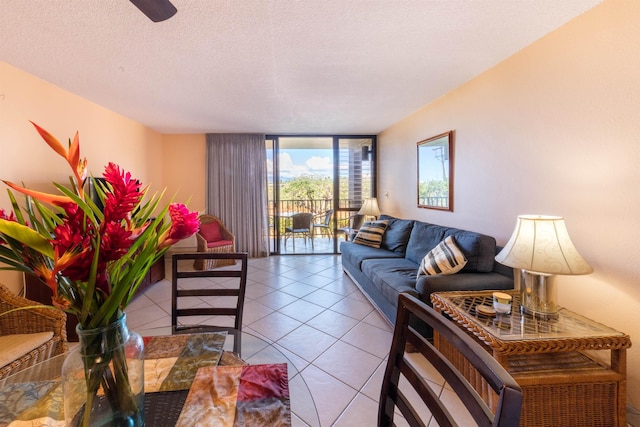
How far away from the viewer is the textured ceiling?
1.66 metres

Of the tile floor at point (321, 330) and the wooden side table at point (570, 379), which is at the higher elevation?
the wooden side table at point (570, 379)

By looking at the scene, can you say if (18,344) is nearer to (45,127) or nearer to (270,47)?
(45,127)

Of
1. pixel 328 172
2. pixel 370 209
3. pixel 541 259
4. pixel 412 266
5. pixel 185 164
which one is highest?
pixel 185 164

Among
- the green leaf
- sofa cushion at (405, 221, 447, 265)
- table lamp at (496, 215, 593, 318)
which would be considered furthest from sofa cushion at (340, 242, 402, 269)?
the green leaf

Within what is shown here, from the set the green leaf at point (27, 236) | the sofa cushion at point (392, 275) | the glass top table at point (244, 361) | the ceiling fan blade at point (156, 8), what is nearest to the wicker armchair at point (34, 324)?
the glass top table at point (244, 361)

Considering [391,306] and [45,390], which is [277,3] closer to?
[45,390]

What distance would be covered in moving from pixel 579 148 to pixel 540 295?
982 mm

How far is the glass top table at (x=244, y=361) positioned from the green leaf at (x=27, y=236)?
0.61 m

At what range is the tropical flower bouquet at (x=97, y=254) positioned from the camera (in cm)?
56

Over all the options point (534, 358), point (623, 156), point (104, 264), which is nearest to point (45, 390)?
point (104, 264)

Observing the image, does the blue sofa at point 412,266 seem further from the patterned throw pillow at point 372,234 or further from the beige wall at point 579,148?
the beige wall at point 579,148

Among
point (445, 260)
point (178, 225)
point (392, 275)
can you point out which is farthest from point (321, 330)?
point (178, 225)

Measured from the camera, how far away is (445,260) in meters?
2.27

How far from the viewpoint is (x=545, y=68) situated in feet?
6.37
